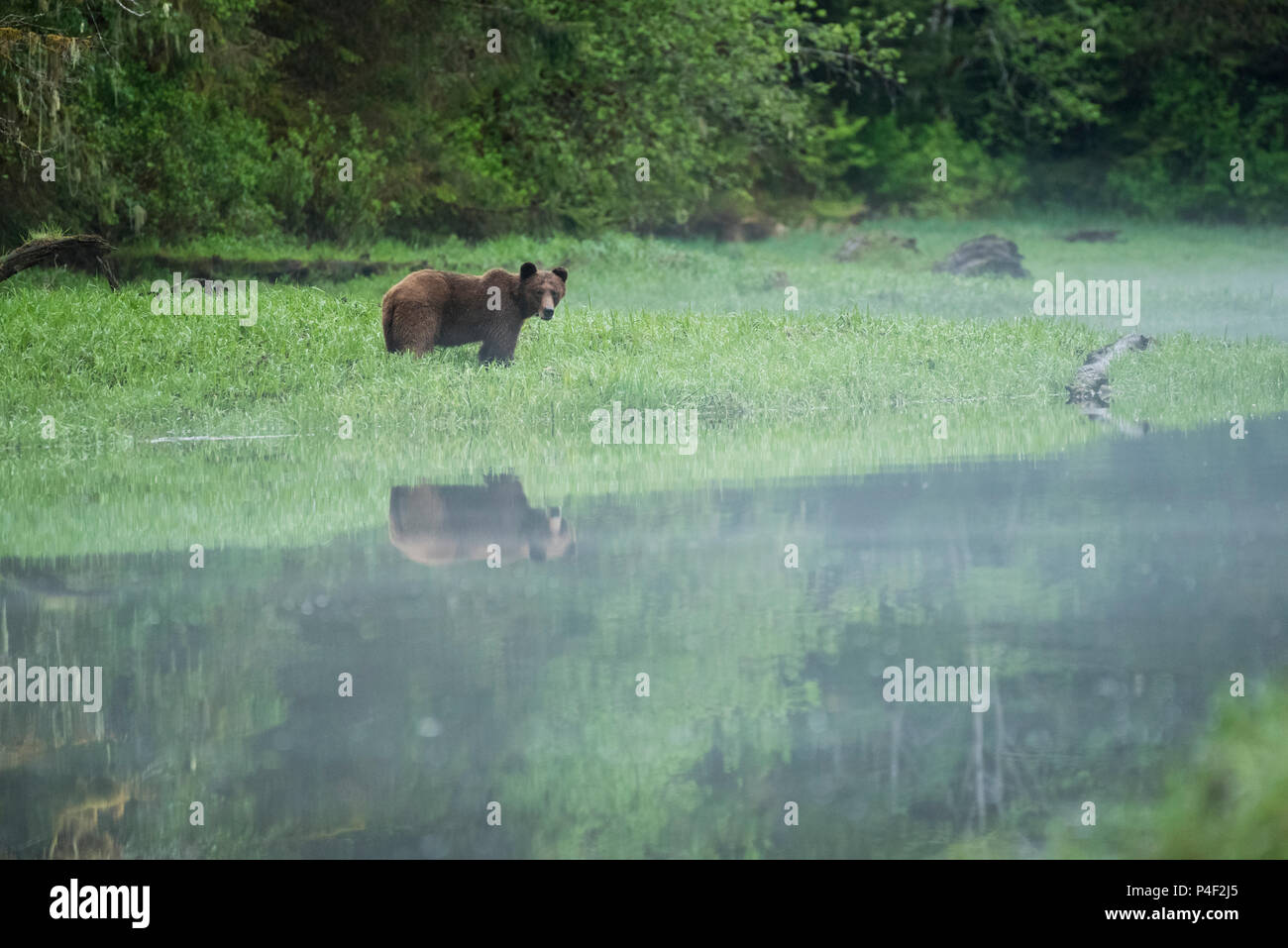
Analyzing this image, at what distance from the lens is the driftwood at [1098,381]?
14.4 m

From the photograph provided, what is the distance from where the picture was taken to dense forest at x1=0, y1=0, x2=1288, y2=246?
20953 mm

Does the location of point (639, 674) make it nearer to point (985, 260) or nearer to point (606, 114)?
point (985, 260)

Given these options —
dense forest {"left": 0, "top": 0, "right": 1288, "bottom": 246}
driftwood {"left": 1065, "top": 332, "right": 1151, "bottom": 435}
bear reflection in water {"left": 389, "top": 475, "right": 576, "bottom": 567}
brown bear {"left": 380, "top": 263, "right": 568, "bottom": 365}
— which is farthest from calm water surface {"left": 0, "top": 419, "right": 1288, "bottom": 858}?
dense forest {"left": 0, "top": 0, "right": 1288, "bottom": 246}

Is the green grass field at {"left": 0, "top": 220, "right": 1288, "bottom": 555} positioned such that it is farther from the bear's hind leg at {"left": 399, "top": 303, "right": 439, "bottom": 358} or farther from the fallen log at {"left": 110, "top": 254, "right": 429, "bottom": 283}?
the fallen log at {"left": 110, "top": 254, "right": 429, "bottom": 283}

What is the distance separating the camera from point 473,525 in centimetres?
933

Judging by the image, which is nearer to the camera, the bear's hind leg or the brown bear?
the brown bear

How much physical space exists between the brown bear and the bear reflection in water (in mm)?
4098

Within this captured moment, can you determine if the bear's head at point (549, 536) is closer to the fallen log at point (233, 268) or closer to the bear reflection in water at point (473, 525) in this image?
the bear reflection in water at point (473, 525)

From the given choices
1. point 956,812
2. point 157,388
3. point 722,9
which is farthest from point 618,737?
point 722,9

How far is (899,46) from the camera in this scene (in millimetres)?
39500

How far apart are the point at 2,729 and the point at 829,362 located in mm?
10666

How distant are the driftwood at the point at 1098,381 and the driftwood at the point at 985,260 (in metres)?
9.27
